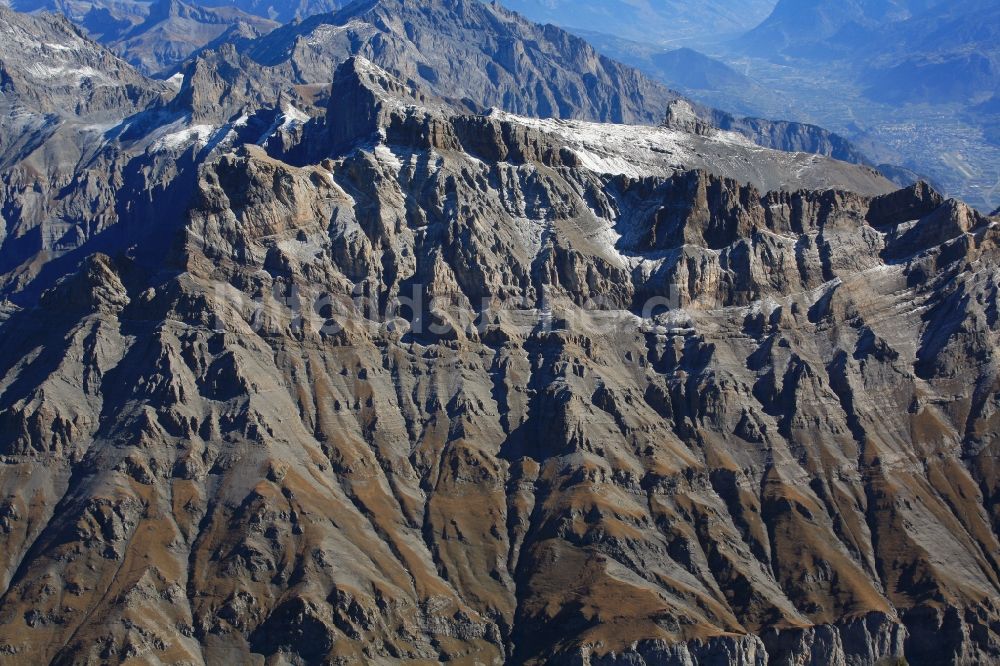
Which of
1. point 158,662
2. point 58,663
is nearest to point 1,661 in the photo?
point 58,663

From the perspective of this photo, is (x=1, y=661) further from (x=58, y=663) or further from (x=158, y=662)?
(x=158, y=662)
